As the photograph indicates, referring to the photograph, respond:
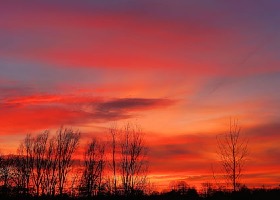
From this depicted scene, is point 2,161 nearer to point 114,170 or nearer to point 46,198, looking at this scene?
point 46,198

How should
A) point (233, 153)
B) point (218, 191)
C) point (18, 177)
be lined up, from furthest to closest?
1. point (18, 177)
2. point (218, 191)
3. point (233, 153)

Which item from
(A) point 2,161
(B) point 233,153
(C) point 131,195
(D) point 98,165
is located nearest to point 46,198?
(D) point 98,165

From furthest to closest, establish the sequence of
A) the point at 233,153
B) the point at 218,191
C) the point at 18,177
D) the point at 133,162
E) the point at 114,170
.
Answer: the point at 18,177
the point at 218,191
the point at 114,170
the point at 133,162
the point at 233,153

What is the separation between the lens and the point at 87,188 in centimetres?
6028

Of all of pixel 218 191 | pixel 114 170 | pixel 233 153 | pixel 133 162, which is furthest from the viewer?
pixel 218 191

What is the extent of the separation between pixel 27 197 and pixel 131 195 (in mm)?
27170

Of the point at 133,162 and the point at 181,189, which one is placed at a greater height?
the point at 133,162

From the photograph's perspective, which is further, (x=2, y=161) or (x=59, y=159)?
(x=2, y=161)

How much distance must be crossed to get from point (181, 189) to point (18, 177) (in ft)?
93.2

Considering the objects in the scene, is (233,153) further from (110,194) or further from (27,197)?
(27,197)

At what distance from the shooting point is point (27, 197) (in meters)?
60.2

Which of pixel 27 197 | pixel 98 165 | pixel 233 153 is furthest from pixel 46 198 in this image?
pixel 233 153

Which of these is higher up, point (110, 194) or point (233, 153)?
point (233, 153)

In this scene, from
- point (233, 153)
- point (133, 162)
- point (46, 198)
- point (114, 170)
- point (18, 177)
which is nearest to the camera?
point (233, 153)
